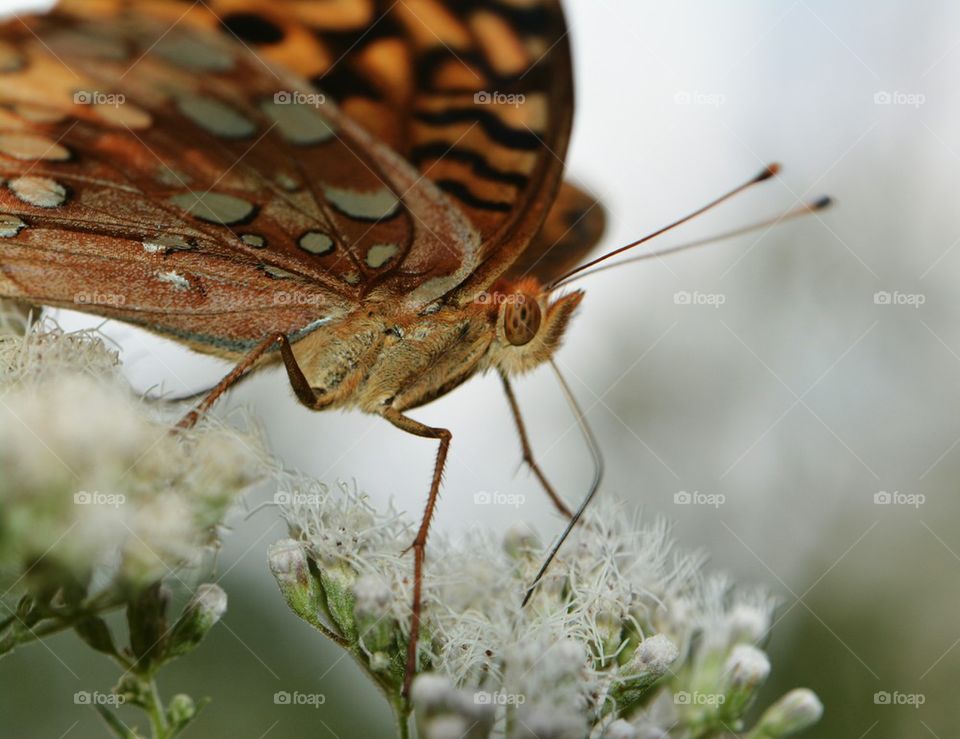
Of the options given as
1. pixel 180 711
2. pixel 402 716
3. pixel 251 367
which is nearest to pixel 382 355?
pixel 251 367

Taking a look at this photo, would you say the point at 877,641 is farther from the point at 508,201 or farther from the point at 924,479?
the point at 508,201

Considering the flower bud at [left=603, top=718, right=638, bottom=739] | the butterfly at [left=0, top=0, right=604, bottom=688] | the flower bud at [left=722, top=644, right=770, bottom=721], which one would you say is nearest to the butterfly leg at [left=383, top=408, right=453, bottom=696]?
the butterfly at [left=0, top=0, right=604, bottom=688]

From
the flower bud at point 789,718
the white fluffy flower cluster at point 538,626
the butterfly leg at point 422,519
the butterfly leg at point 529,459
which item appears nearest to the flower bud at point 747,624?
the white fluffy flower cluster at point 538,626

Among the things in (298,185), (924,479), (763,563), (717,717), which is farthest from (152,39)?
(924,479)

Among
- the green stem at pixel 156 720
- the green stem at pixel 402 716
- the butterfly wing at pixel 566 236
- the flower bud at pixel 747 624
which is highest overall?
the butterfly wing at pixel 566 236

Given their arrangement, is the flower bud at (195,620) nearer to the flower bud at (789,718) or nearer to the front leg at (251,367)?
the front leg at (251,367)

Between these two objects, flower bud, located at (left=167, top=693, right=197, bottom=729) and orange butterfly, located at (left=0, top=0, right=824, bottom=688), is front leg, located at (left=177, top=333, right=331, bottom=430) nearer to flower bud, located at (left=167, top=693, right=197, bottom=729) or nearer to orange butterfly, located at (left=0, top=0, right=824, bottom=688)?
orange butterfly, located at (left=0, top=0, right=824, bottom=688)

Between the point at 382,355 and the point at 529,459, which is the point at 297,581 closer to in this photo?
the point at 382,355

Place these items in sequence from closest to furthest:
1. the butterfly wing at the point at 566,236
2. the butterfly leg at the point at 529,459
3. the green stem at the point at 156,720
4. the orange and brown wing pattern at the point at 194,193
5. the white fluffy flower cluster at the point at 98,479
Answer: the orange and brown wing pattern at the point at 194,193 < the green stem at the point at 156,720 < the white fluffy flower cluster at the point at 98,479 < the butterfly leg at the point at 529,459 < the butterfly wing at the point at 566,236
